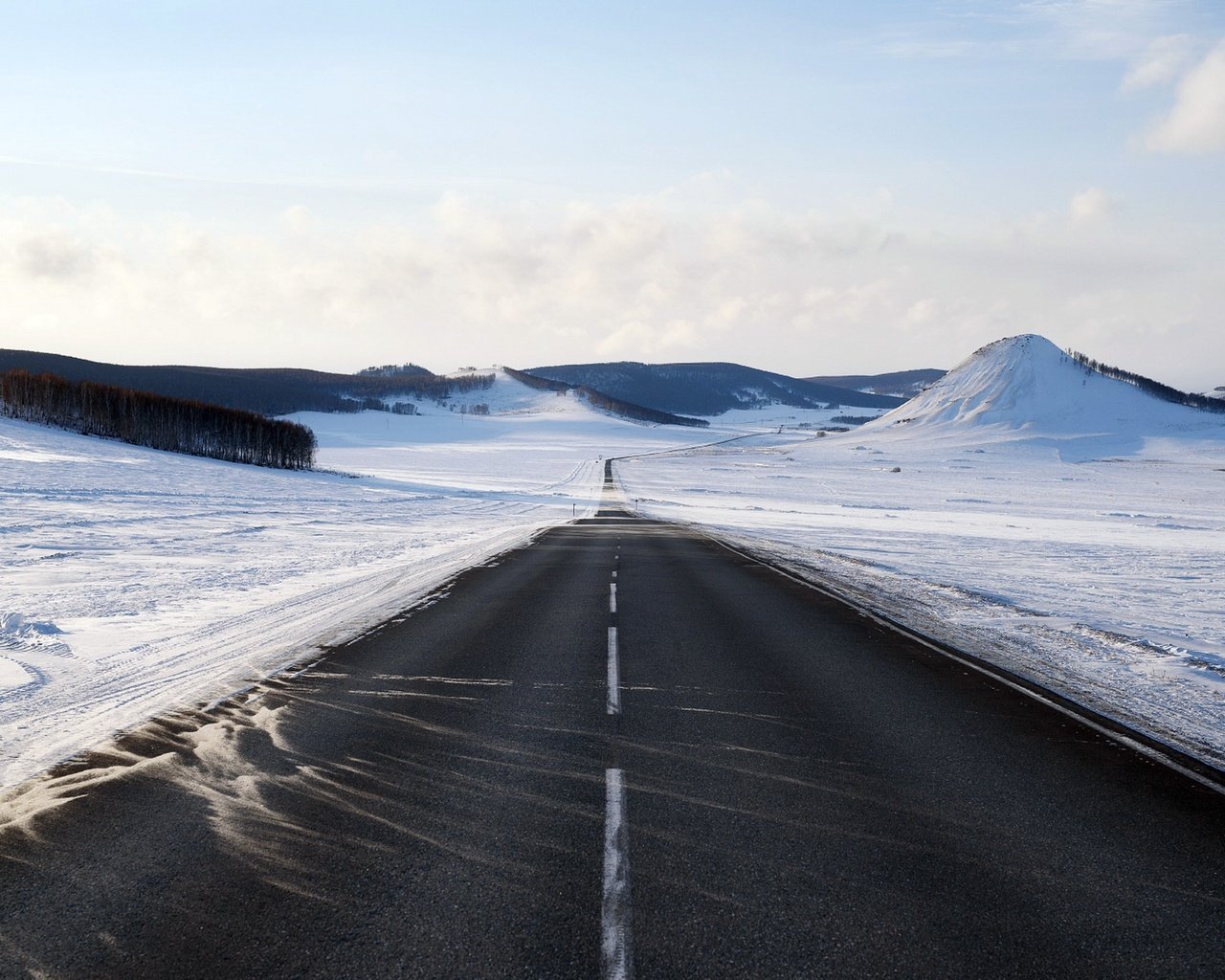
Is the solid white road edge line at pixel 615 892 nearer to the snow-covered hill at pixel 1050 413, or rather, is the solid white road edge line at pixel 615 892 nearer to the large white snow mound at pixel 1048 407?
the snow-covered hill at pixel 1050 413

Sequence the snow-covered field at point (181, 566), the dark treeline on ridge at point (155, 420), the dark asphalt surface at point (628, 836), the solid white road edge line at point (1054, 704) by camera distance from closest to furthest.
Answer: the dark asphalt surface at point (628, 836)
the solid white road edge line at point (1054, 704)
the snow-covered field at point (181, 566)
the dark treeline on ridge at point (155, 420)

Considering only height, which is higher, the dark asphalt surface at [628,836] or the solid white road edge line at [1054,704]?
the solid white road edge line at [1054,704]

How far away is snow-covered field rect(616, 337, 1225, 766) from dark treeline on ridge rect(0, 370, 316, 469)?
123ft

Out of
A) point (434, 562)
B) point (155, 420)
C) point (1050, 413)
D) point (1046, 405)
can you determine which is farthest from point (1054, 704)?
point (1046, 405)

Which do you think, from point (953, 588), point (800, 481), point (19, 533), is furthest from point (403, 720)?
point (800, 481)

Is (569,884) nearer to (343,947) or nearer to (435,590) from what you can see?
(343,947)

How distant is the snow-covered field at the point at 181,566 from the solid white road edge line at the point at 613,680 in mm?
3733

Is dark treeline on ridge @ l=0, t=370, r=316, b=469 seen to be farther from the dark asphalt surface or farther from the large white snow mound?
the large white snow mound

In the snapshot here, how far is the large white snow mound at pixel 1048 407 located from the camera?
531 feet

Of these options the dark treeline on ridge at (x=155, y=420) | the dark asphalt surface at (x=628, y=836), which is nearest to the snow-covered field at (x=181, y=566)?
the dark asphalt surface at (x=628, y=836)

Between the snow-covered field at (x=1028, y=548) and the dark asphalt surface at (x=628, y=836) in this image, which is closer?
the dark asphalt surface at (x=628, y=836)

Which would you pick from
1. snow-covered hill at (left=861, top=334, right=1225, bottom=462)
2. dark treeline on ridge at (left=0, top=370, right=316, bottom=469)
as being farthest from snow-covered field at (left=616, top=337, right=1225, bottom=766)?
dark treeline on ridge at (left=0, top=370, right=316, bottom=469)

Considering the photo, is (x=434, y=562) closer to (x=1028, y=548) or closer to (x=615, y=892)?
(x=615, y=892)

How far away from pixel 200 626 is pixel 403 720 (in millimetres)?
6019
